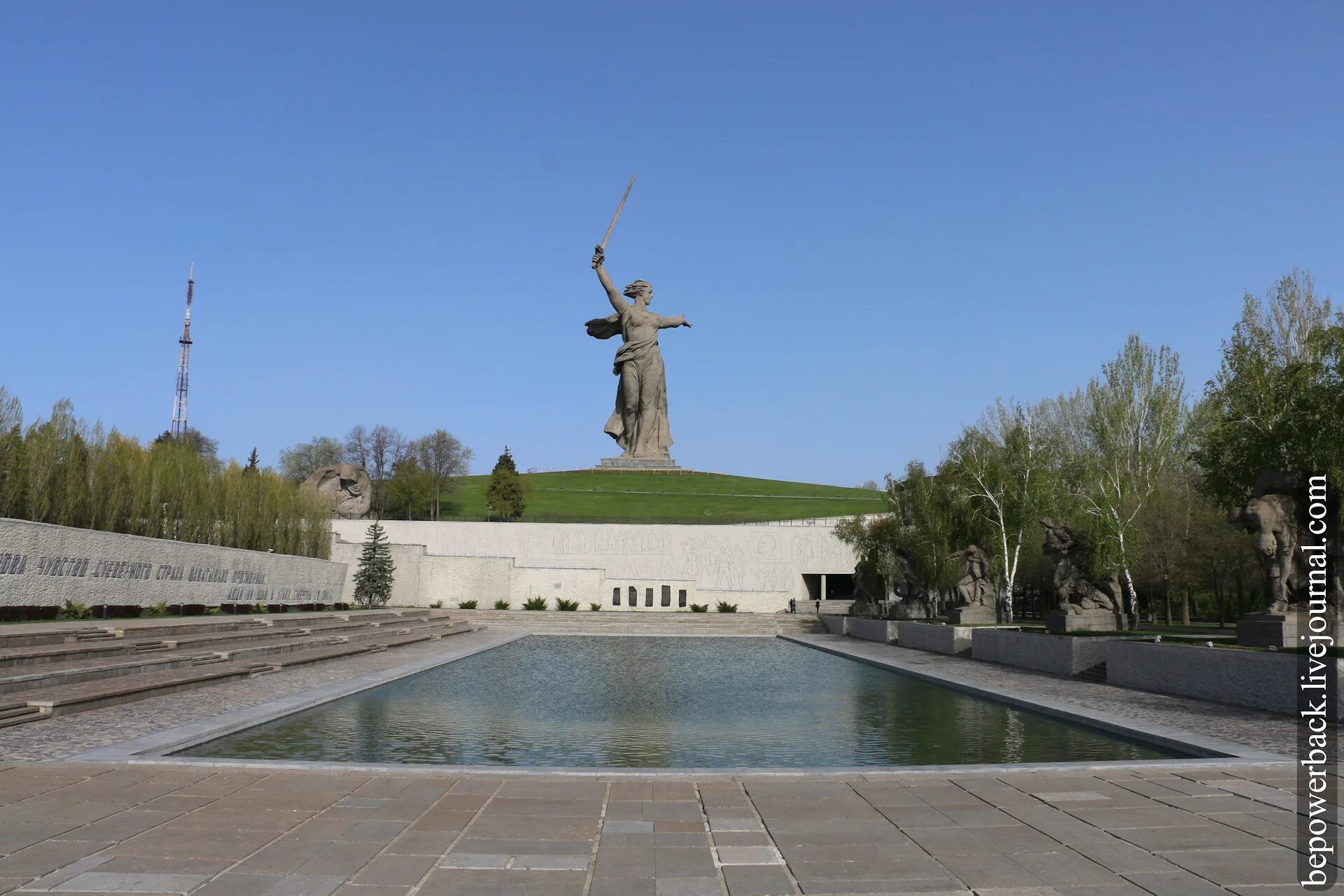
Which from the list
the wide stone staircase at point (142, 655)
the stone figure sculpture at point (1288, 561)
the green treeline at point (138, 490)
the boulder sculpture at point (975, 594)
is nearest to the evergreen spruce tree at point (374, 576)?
the green treeline at point (138, 490)

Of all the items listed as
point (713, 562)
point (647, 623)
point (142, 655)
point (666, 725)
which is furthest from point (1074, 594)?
point (713, 562)

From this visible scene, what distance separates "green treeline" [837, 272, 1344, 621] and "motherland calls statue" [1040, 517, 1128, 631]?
2.02 feet

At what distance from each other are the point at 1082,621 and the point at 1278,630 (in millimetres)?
6245

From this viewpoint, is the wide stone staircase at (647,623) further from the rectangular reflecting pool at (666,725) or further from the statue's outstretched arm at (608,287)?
the statue's outstretched arm at (608,287)

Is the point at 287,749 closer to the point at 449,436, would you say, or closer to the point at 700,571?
the point at 700,571

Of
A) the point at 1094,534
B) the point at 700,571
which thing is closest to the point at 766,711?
the point at 1094,534

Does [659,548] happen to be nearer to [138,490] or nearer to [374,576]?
[374,576]

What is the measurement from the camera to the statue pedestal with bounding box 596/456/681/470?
212ft

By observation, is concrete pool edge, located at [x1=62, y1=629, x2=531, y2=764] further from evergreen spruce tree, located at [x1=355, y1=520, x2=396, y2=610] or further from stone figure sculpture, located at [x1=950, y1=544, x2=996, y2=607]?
evergreen spruce tree, located at [x1=355, y1=520, x2=396, y2=610]

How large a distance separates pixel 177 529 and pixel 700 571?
27.5 metres

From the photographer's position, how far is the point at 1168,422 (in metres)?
36.8

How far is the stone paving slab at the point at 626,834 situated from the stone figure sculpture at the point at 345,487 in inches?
1948

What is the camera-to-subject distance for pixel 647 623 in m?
37.8

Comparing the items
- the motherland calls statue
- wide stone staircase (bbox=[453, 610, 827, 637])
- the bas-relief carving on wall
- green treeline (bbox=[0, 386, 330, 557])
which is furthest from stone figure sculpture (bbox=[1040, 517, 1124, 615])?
the bas-relief carving on wall
